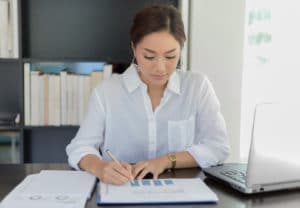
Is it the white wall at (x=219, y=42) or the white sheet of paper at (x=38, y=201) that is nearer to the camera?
the white sheet of paper at (x=38, y=201)

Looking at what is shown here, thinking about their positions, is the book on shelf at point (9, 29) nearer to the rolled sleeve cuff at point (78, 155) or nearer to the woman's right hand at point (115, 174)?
the rolled sleeve cuff at point (78, 155)

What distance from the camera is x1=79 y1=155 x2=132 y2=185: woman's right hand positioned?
1161mm

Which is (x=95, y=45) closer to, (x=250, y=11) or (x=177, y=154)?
(x=250, y=11)

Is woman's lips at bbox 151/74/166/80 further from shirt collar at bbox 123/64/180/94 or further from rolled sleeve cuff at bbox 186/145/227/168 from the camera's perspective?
rolled sleeve cuff at bbox 186/145/227/168

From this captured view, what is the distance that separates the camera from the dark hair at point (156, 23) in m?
1.55

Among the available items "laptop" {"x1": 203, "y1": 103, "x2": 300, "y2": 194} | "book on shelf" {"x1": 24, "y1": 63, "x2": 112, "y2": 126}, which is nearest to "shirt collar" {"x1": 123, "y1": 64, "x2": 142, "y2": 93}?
"laptop" {"x1": 203, "y1": 103, "x2": 300, "y2": 194}

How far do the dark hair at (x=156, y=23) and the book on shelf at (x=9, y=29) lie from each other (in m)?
1.08

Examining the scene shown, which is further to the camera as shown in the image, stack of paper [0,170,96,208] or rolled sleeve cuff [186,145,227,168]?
rolled sleeve cuff [186,145,227,168]

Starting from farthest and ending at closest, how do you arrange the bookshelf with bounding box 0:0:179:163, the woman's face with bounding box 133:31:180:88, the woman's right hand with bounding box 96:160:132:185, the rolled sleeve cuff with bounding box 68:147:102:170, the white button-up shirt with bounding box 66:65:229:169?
the bookshelf with bounding box 0:0:179:163 → the white button-up shirt with bounding box 66:65:229:169 → the woman's face with bounding box 133:31:180:88 → the rolled sleeve cuff with bounding box 68:147:102:170 → the woman's right hand with bounding box 96:160:132:185

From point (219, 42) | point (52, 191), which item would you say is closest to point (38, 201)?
point (52, 191)

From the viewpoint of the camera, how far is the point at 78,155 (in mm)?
1401

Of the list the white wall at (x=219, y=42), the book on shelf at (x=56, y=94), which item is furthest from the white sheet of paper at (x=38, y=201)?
the white wall at (x=219, y=42)

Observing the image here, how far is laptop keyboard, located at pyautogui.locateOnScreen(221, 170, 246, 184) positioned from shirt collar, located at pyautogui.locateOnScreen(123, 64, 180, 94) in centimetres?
52

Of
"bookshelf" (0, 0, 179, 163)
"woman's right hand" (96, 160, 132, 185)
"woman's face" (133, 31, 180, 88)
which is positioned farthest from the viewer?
"bookshelf" (0, 0, 179, 163)
